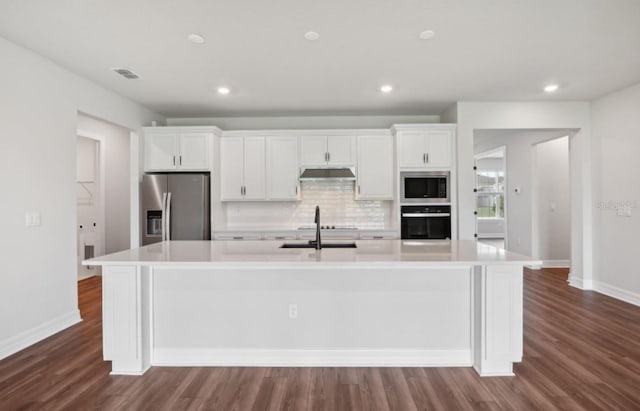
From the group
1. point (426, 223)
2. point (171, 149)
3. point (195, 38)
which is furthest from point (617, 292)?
point (171, 149)

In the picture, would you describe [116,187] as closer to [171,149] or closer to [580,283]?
[171,149]

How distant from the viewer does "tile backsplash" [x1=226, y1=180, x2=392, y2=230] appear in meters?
5.36

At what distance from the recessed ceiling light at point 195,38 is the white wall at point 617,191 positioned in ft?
16.0

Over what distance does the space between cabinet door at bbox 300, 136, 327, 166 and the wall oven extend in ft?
4.73

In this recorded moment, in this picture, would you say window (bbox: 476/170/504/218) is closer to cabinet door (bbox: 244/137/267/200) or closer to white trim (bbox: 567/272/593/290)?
white trim (bbox: 567/272/593/290)

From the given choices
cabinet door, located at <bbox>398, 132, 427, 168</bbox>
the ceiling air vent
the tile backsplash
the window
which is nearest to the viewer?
the ceiling air vent

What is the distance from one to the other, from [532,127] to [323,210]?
10.3ft

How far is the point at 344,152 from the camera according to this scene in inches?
199

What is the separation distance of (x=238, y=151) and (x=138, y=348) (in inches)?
127

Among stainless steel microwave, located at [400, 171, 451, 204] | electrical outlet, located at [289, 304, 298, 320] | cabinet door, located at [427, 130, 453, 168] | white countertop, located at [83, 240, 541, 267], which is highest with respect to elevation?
cabinet door, located at [427, 130, 453, 168]

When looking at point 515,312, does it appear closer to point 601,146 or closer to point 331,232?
point 331,232

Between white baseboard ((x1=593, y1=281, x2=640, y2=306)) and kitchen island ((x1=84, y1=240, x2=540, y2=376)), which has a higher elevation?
kitchen island ((x1=84, y1=240, x2=540, y2=376))

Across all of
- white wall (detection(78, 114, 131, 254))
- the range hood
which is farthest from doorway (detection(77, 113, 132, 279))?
the range hood

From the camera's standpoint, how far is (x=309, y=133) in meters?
5.07
